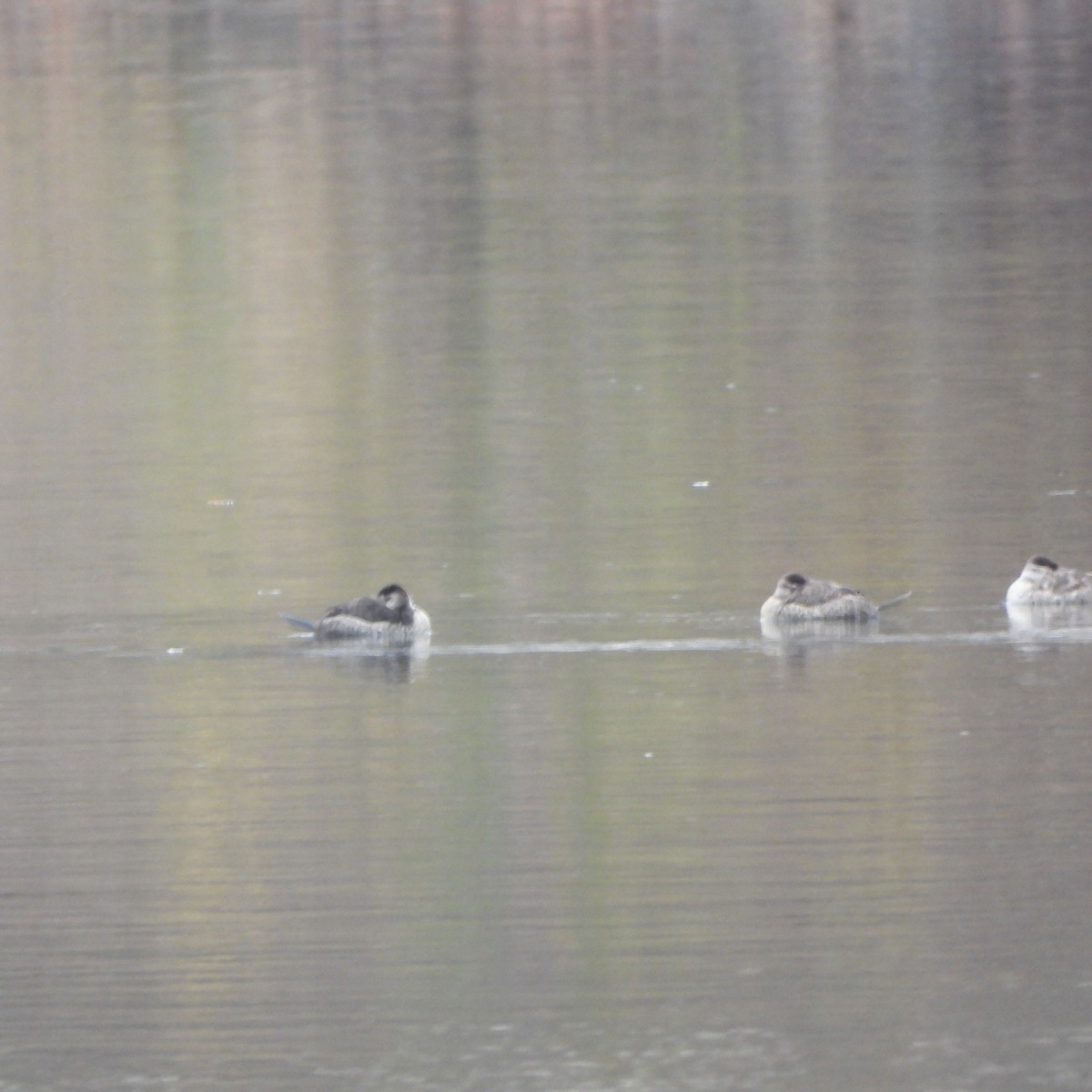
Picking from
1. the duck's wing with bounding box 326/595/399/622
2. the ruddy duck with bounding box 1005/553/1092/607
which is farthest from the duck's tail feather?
the duck's wing with bounding box 326/595/399/622

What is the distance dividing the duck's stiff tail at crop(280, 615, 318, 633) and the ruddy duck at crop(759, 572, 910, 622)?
205 cm

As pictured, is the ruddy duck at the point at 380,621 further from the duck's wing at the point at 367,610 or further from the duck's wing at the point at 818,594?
the duck's wing at the point at 818,594

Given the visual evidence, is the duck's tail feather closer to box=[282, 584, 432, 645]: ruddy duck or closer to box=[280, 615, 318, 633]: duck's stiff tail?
box=[282, 584, 432, 645]: ruddy duck

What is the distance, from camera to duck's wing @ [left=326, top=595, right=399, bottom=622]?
42.2 ft

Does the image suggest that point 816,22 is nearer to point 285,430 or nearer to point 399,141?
point 399,141

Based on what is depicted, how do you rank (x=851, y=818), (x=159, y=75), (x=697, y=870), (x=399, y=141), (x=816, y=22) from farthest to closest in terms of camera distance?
(x=816, y=22), (x=159, y=75), (x=399, y=141), (x=851, y=818), (x=697, y=870)

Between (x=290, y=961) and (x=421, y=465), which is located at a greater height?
(x=421, y=465)

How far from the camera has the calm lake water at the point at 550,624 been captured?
803cm

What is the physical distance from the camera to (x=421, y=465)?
17766 mm

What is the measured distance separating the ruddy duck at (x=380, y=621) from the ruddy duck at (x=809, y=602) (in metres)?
1.57

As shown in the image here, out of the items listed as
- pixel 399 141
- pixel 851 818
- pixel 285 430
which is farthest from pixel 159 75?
pixel 851 818

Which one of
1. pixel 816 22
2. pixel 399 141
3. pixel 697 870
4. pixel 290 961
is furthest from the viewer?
pixel 816 22

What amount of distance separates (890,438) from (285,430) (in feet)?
13.6

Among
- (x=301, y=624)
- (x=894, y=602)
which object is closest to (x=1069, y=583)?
(x=894, y=602)
